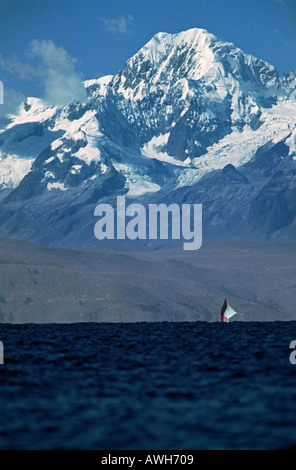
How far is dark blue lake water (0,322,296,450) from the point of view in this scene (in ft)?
163

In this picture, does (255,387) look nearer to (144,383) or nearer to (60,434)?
(144,383)

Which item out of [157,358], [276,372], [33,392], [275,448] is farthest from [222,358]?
[275,448]

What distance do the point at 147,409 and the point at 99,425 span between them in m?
6.94

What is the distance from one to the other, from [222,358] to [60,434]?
55.0 m

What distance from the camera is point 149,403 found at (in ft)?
207

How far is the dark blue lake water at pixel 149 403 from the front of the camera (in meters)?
49.8

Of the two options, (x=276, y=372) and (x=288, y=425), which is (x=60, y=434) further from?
(x=276, y=372)

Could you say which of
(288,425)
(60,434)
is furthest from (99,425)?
(288,425)

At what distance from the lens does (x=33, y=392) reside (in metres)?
69.8
